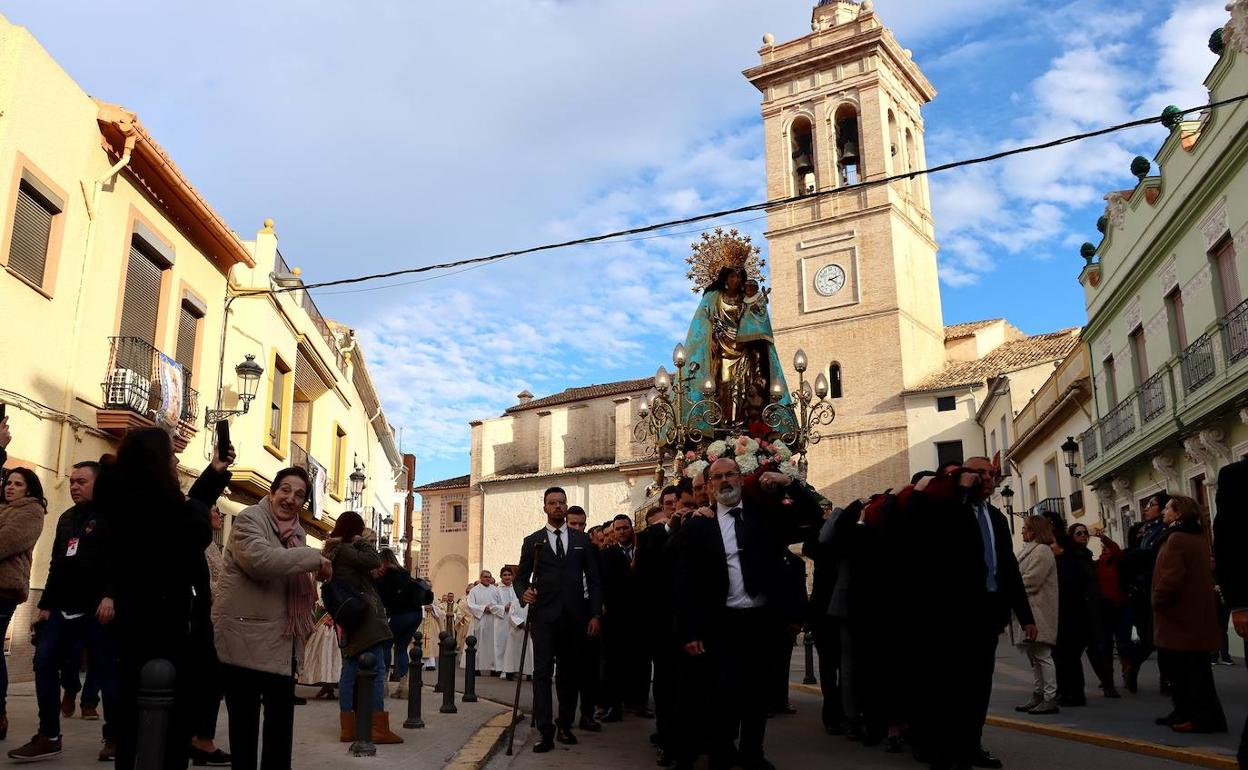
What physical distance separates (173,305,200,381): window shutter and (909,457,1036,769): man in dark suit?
1256 cm

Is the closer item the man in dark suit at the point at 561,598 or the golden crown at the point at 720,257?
the man in dark suit at the point at 561,598

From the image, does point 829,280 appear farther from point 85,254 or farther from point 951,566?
point 951,566

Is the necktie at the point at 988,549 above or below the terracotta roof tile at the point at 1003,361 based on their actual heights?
below

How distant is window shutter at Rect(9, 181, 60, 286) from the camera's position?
38.1 ft

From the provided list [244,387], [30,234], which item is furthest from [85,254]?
[244,387]

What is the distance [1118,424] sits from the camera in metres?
21.5

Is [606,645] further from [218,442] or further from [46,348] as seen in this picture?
[46,348]

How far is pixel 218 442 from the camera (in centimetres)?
486

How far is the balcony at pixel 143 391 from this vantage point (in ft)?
43.6

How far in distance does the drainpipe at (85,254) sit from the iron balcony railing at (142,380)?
744 millimetres

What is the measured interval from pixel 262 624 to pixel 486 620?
12.2 metres

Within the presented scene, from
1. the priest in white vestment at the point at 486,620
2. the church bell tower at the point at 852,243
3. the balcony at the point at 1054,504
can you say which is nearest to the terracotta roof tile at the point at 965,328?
the church bell tower at the point at 852,243

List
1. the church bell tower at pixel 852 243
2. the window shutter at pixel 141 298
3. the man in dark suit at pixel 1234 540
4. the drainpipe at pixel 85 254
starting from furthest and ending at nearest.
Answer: the church bell tower at pixel 852 243, the window shutter at pixel 141 298, the drainpipe at pixel 85 254, the man in dark suit at pixel 1234 540

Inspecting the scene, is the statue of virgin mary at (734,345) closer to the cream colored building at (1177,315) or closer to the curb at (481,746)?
the curb at (481,746)
